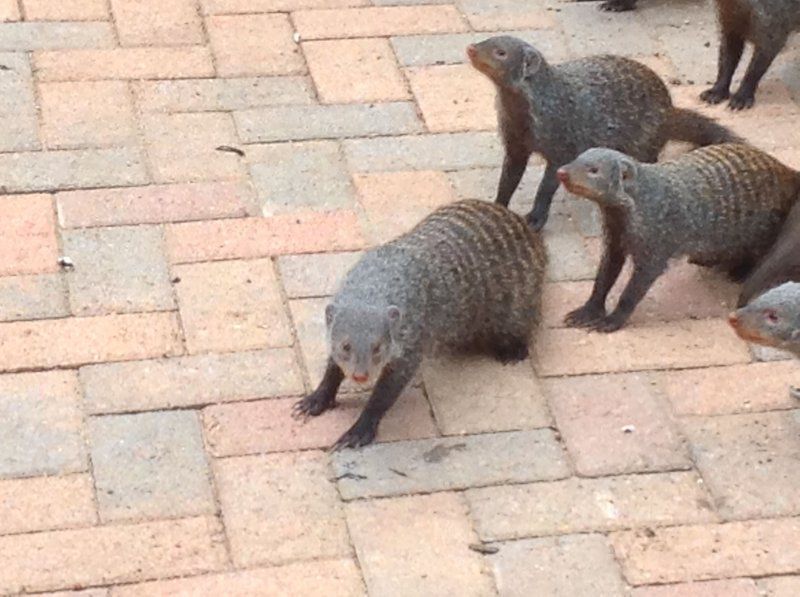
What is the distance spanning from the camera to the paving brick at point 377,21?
17.1ft

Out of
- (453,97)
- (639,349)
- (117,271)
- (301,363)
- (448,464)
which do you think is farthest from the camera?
(453,97)

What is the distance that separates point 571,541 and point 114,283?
53.9 inches

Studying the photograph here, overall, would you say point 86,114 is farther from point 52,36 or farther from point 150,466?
point 150,466

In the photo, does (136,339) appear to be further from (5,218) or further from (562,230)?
(562,230)

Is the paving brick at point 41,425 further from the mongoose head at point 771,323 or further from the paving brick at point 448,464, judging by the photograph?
the mongoose head at point 771,323

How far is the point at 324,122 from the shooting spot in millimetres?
4781

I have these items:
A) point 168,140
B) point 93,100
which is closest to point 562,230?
point 168,140

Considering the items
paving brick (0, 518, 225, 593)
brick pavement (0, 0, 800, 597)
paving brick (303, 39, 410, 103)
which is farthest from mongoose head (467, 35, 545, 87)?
paving brick (0, 518, 225, 593)

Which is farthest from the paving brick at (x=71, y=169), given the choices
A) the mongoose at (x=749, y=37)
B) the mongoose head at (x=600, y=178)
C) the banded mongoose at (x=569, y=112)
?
the mongoose at (x=749, y=37)

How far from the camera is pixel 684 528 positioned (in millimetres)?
3426

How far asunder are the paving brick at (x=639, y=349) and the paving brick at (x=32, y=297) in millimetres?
1163

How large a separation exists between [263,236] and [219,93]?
77 centimetres

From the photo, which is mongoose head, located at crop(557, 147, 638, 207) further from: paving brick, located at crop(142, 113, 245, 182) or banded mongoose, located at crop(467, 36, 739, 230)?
paving brick, located at crop(142, 113, 245, 182)

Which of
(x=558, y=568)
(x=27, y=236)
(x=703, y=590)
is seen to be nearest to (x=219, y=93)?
(x=27, y=236)
